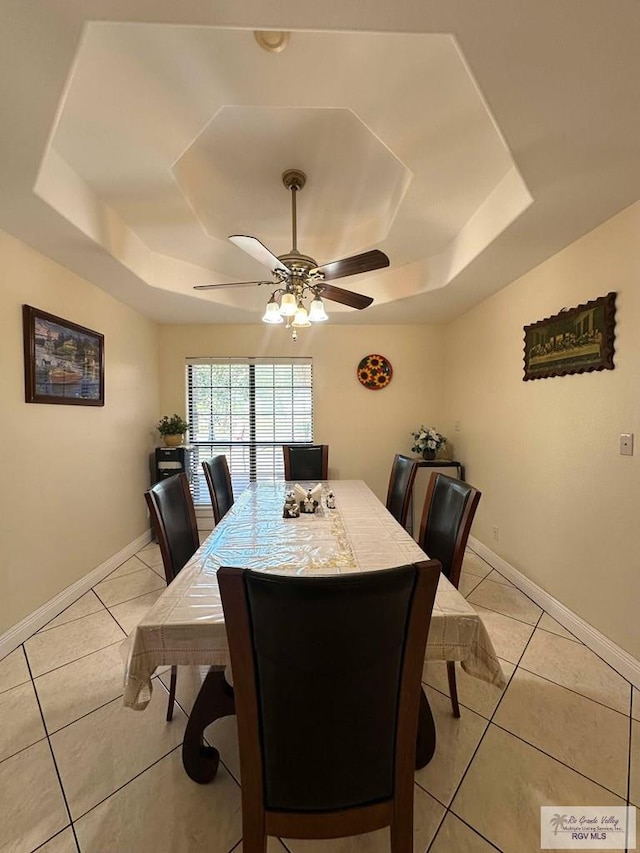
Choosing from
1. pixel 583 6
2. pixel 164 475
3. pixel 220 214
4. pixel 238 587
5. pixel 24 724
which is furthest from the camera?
pixel 164 475

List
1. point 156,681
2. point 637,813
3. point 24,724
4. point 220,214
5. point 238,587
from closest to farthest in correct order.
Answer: point 238,587, point 637,813, point 24,724, point 156,681, point 220,214

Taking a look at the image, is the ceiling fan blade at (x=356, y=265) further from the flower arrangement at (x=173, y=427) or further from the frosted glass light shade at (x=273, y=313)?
the flower arrangement at (x=173, y=427)

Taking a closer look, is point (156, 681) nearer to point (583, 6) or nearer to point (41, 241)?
point (41, 241)

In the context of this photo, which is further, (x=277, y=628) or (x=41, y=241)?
(x=41, y=241)

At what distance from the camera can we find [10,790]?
4.52 feet

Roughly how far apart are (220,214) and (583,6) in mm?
2113

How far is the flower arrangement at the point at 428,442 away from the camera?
13.4 feet

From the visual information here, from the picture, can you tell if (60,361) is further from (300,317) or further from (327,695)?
(327,695)

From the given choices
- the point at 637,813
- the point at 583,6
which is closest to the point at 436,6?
the point at 583,6

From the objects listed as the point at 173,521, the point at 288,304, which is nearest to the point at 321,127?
the point at 288,304

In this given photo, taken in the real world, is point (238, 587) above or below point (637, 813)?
above

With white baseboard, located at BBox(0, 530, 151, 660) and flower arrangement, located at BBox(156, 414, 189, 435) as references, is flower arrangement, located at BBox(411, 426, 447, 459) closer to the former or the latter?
flower arrangement, located at BBox(156, 414, 189, 435)

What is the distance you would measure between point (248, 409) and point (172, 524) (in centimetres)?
281

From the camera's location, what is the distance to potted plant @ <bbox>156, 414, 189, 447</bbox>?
13.5 feet
